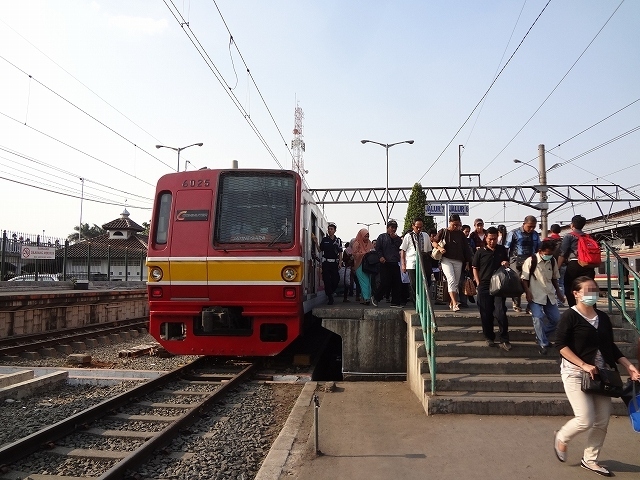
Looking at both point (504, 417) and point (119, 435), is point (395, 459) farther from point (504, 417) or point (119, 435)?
point (119, 435)

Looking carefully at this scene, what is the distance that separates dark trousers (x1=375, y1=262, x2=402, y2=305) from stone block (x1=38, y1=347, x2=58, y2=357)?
6.51 metres

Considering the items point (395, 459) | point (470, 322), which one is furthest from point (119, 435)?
point (470, 322)

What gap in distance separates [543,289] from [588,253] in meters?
1.03

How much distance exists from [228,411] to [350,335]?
2375 mm

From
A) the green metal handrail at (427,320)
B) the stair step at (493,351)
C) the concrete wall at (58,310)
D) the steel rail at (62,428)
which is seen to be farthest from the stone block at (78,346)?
the stair step at (493,351)

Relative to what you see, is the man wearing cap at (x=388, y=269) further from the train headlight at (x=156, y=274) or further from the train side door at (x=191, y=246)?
the train headlight at (x=156, y=274)

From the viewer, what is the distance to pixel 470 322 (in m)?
7.75

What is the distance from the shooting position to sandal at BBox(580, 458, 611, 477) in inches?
163

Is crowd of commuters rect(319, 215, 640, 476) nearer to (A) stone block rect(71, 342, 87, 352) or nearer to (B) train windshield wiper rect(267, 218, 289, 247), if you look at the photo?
(B) train windshield wiper rect(267, 218, 289, 247)

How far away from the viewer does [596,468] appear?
4191 mm

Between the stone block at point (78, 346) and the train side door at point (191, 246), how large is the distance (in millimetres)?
4455

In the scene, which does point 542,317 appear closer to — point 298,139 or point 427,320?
point 427,320

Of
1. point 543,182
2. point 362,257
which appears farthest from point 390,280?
point 543,182

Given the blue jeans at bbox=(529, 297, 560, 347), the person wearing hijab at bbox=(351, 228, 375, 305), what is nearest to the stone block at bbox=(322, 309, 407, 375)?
the person wearing hijab at bbox=(351, 228, 375, 305)
